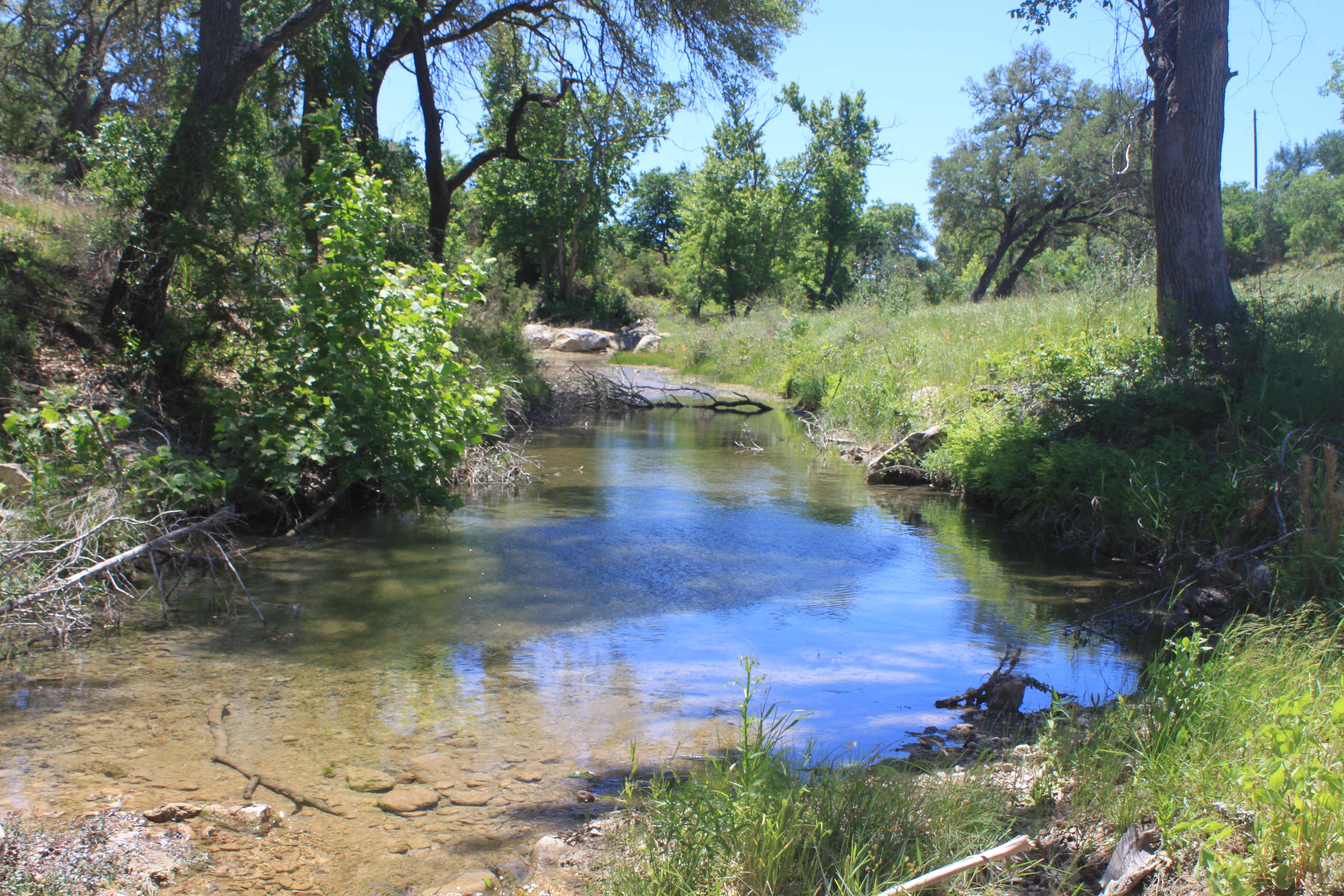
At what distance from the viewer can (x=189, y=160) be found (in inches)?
354

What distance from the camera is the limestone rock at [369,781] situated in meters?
3.92

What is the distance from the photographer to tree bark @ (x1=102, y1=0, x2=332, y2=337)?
8.98 meters

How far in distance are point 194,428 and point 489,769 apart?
6660 mm

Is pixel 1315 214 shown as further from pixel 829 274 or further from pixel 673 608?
pixel 673 608

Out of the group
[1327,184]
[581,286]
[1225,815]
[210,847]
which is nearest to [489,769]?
[210,847]

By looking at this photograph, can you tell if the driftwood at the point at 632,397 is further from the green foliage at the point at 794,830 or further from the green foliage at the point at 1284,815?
the green foliage at the point at 1284,815

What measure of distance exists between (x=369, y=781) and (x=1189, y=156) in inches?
424

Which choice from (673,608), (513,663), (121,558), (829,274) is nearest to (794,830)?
(513,663)

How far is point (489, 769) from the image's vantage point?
4.16 meters

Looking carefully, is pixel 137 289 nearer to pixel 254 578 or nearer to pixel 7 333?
pixel 7 333

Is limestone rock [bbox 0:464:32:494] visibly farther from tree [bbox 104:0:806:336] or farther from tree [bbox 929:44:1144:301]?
tree [bbox 929:44:1144:301]

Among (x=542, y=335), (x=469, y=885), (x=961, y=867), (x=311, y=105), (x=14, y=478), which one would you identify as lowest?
(x=469, y=885)

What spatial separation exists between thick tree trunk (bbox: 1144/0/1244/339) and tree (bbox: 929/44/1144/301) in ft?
72.2

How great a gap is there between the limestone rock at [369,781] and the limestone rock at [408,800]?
0.06 meters
